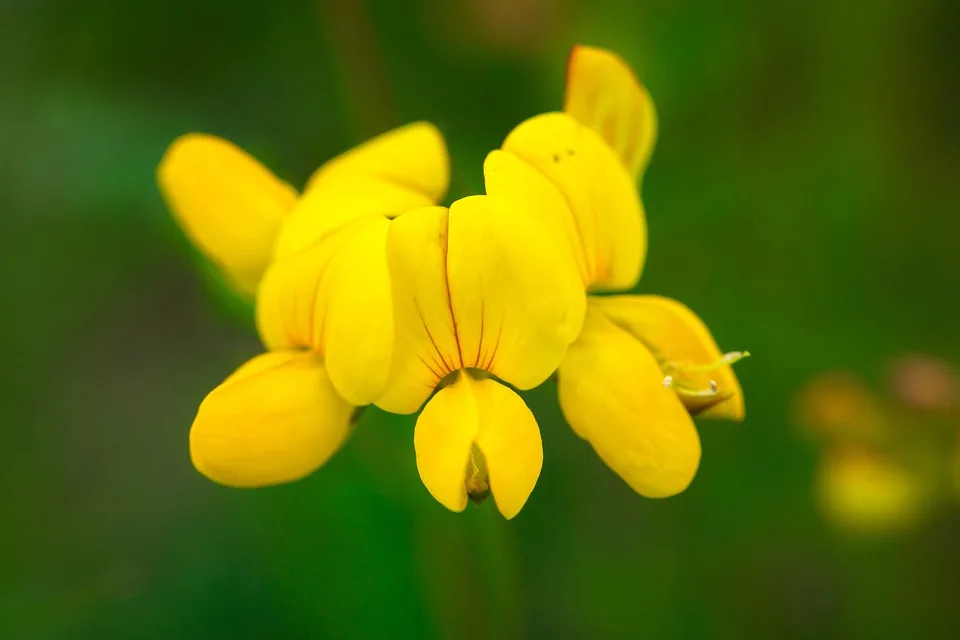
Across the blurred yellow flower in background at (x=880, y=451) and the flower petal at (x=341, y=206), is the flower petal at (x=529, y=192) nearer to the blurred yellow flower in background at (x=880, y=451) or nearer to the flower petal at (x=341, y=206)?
the flower petal at (x=341, y=206)

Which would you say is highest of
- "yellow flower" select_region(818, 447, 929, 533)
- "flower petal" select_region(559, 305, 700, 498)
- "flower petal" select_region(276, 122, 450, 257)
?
"flower petal" select_region(276, 122, 450, 257)

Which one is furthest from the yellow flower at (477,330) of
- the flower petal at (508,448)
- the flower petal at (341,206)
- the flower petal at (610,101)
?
the flower petal at (610,101)

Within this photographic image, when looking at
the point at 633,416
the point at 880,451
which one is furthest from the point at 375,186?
the point at 880,451

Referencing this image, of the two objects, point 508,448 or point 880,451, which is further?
point 880,451

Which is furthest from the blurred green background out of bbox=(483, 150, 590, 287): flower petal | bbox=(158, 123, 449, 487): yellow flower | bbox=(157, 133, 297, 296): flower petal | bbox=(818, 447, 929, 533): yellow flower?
bbox=(483, 150, 590, 287): flower petal

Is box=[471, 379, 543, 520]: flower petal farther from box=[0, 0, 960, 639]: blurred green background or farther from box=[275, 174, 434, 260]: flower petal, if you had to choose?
box=[0, 0, 960, 639]: blurred green background

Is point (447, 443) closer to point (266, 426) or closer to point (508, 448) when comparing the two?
point (508, 448)

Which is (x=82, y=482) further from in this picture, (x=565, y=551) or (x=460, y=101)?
(x=460, y=101)
